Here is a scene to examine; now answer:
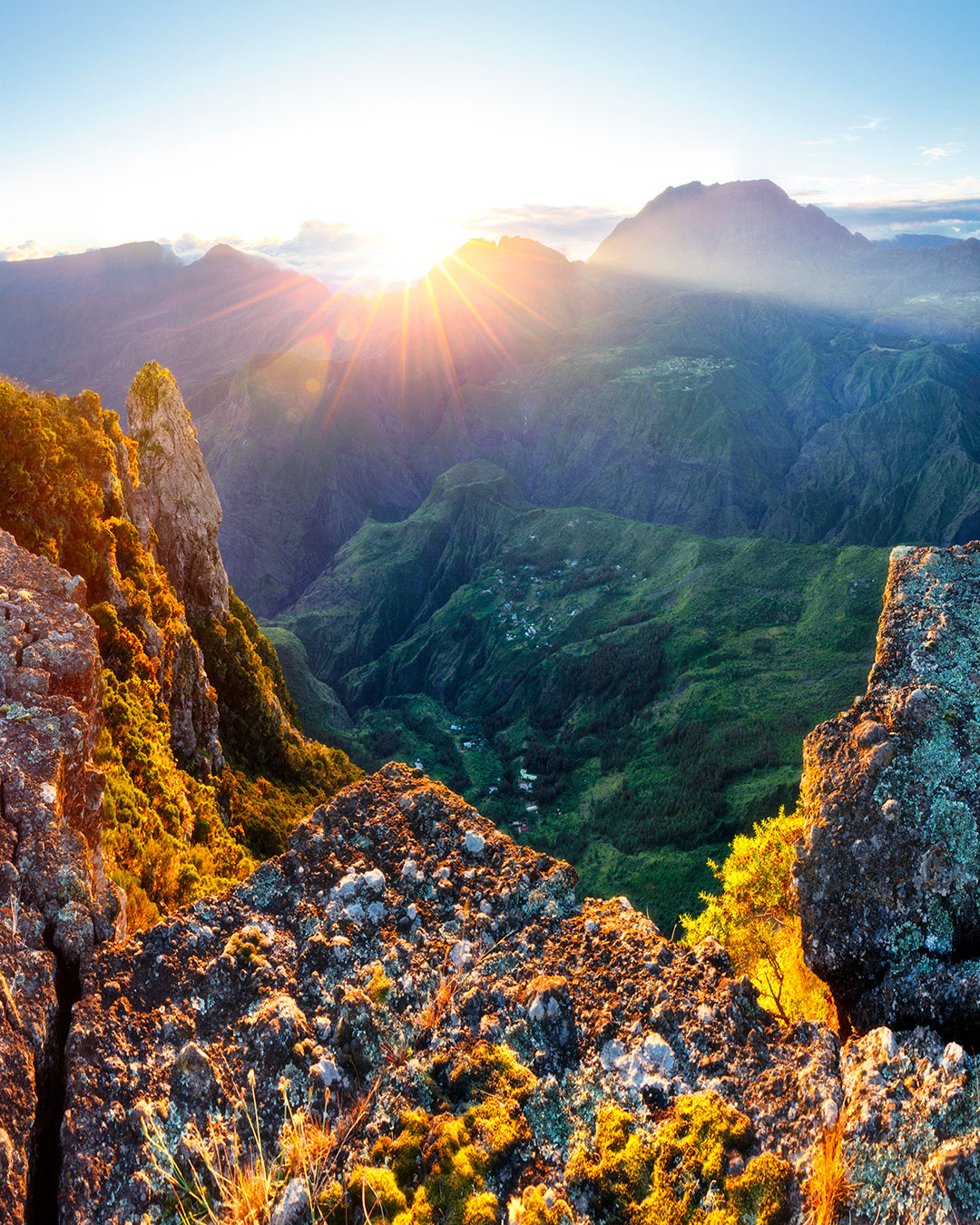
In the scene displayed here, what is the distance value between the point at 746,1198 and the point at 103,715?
53.9 feet

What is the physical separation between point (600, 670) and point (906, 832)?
113m

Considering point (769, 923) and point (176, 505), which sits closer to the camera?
point (769, 923)

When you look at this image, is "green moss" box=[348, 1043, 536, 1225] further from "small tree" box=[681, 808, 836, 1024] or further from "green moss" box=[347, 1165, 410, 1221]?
"small tree" box=[681, 808, 836, 1024]

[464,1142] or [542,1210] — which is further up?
[464,1142]

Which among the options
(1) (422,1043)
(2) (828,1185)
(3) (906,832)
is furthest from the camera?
(3) (906,832)

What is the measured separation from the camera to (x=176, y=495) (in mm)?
37188

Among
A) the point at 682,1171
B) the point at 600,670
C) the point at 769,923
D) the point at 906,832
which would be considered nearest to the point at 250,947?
the point at 682,1171

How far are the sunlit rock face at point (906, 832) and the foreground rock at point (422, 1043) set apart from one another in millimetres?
3439

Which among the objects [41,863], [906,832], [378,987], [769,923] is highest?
[41,863]

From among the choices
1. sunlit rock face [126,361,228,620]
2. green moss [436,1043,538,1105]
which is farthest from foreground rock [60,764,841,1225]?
sunlit rock face [126,361,228,620]

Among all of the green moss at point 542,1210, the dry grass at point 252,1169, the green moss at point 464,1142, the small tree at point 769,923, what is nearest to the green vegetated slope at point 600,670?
the small tree at point 769,923

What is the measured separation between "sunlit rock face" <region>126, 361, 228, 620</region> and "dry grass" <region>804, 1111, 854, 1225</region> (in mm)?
35344

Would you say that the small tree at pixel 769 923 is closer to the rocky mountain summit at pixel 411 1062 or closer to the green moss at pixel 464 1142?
the rocky mountain summit at pixel 411 1062

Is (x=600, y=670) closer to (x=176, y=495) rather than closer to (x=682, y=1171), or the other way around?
(x=176, y=495)
